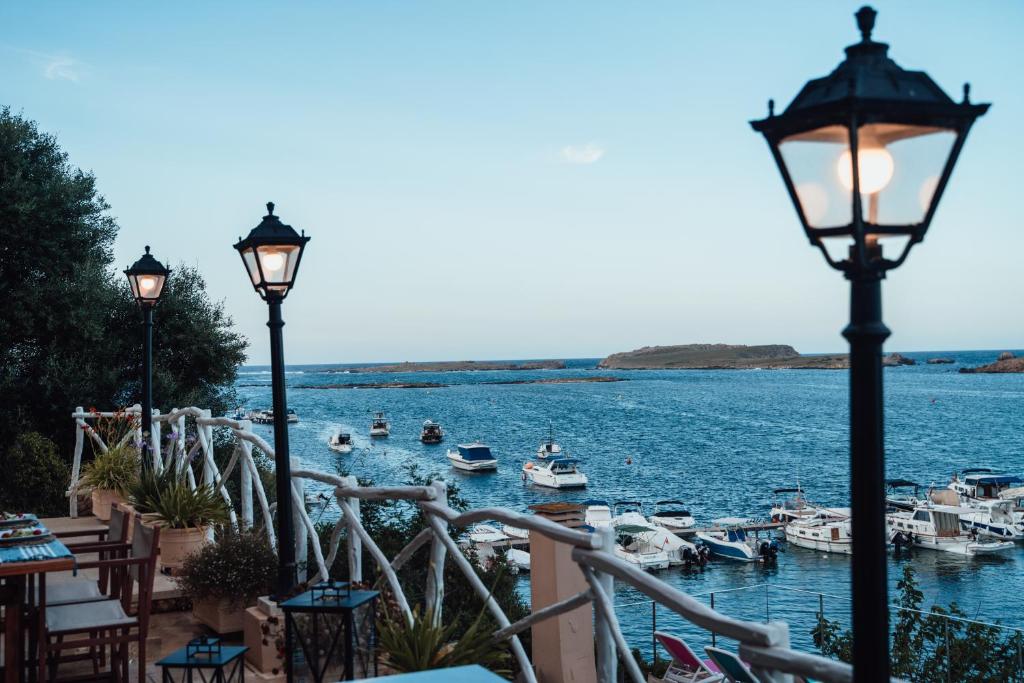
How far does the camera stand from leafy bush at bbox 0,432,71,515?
12.4 metres

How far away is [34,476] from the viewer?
1280 centimetres

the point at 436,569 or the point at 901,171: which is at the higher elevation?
the point at 901,171

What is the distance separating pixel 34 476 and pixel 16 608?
9.51m

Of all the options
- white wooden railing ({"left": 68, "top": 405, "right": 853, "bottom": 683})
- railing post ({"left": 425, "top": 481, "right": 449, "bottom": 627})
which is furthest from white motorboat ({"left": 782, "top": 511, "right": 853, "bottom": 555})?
railing post ({"left": 425, "top": 481, "right": 449, "bottom": 627})

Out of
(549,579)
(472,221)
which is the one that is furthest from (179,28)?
(472,221)

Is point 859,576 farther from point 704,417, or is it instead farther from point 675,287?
point 704,417

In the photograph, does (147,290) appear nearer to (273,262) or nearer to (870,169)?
(273,262)

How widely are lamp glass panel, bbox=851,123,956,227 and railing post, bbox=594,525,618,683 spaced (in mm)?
1518

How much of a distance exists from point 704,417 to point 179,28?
88.0m

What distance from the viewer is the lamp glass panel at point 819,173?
2154 mm

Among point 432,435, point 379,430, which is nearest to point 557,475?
point 432,435

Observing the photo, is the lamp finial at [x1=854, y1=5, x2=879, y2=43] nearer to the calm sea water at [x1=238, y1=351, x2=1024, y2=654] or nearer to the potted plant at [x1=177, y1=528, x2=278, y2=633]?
the potted plant at [x1=177, y1=528, x2=278, y2=633]

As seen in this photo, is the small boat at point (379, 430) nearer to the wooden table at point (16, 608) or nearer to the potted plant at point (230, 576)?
the potted plant at point (230, 576)

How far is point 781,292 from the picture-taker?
149 feet
